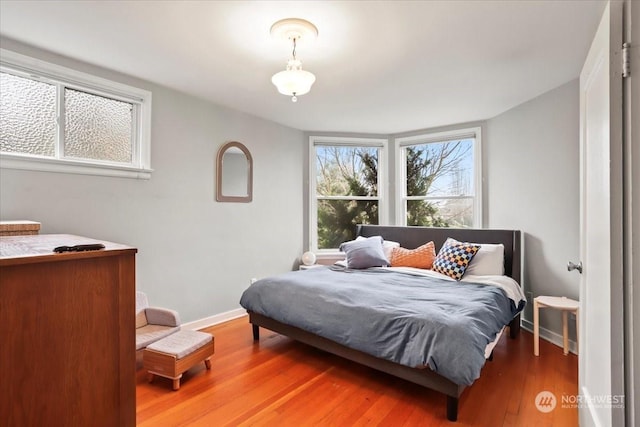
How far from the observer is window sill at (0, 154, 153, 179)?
223cm

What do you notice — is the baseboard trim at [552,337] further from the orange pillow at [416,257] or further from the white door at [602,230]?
the white door at [602,230]

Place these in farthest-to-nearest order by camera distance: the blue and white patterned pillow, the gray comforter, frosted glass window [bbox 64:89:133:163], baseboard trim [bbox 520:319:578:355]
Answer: the blue and white patterned pillow
baseboard trim [bbox 520:319:578:355]
frosted glass window [bbox 64:89:133:163]
the gray comforter

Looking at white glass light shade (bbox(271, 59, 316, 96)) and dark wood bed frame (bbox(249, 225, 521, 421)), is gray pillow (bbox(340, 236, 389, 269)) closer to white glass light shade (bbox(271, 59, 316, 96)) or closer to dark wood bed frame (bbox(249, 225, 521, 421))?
dark wood bed frame (bbox(249, 225, 521, 421))

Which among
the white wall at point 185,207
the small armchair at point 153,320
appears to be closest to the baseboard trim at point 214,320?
the white wall at point 185,207

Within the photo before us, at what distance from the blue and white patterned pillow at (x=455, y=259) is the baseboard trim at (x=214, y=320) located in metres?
2.33

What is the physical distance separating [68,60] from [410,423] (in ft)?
11.7

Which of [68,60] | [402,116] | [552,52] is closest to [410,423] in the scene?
Result: [552,52]

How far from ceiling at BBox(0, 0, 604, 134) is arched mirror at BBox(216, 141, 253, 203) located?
599 millimetres

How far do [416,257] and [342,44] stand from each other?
2.36 m

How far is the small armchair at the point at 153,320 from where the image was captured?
8.57 feet

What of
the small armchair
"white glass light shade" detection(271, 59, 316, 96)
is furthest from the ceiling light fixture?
the small armchair

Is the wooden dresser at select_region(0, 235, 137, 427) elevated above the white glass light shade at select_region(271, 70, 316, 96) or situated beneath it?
situated beneath

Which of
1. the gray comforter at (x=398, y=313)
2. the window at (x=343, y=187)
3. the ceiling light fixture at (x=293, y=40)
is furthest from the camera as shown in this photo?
the window at (x=343, y=187)

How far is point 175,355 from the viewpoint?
2189 millimetres
